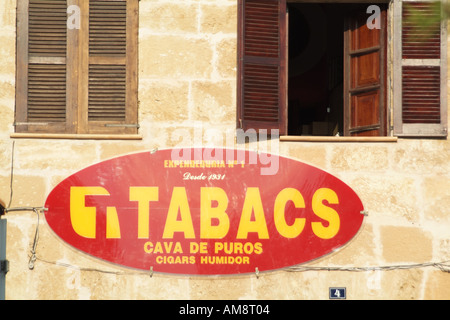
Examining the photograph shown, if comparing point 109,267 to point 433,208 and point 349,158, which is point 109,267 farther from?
point 433,208

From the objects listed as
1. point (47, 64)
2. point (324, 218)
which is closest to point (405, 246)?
point (324, 218)

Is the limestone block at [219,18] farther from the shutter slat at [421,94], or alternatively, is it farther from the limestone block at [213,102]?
the shutter slat at [421,94]

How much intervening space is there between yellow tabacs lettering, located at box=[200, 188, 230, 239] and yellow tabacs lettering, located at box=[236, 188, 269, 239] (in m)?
0.16

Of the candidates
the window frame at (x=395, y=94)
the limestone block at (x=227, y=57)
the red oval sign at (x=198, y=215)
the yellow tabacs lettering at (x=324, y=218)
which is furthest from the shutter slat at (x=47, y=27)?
the yellow tabacs lettering at (x=324, y=218)

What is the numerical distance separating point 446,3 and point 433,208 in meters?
5.02

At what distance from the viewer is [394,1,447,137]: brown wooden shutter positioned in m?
8.70

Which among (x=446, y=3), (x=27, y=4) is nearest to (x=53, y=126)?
(x=27, y=4)

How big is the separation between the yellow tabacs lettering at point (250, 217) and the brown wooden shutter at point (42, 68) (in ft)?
6.76

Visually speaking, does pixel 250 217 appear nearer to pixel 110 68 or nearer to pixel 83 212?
pixel 83 212

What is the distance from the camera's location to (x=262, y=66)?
8.68 m

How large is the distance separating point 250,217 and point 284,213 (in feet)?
1.17

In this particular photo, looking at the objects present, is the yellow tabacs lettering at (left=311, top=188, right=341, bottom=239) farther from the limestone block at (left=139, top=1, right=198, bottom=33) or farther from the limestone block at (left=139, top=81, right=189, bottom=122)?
the limestone block at (left=139, top=1, right=198, bottom=33)

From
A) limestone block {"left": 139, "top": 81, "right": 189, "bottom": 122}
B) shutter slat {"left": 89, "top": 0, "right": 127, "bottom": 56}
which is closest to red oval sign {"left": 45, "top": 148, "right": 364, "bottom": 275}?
limestone block {"left": 139, "top": 81, "right": 189, "bottom": 122}

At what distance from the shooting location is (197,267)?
8422 mm
